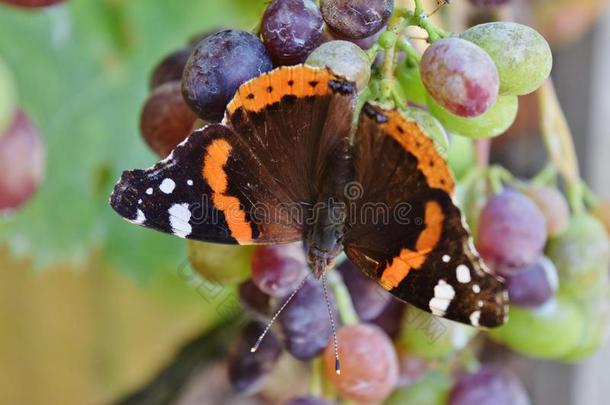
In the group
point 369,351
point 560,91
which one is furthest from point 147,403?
point 560,91

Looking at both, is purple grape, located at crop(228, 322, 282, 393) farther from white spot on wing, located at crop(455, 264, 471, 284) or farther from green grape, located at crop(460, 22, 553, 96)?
green grape, located at crop(460, 22, 553, 96)

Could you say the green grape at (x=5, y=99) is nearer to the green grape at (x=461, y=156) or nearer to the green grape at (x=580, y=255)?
the green grape at (x=461, y=156)

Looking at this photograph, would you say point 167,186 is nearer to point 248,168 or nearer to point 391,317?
point 248,168

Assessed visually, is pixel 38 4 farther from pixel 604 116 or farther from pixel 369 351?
pixel 604 116

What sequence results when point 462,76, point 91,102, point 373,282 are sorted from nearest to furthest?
point 462,76, point 373,282, point 91,102

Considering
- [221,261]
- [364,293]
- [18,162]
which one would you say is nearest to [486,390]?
[364,293]

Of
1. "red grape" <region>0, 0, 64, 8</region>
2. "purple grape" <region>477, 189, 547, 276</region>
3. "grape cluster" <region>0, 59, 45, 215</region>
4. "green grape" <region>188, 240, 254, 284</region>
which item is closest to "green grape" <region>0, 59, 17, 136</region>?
"grape cluster" <region>0, 59, 45, 215</region>
